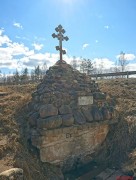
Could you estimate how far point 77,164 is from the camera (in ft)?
37.3

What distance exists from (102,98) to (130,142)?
2623 mm

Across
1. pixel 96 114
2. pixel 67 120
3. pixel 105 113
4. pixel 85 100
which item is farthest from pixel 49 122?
pixel 105 113

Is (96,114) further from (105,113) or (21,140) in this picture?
(21,140)

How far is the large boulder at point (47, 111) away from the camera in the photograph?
10430 millimetres

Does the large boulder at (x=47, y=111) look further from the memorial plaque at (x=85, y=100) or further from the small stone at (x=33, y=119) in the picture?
the memorial plaque at (x=85, y=100)

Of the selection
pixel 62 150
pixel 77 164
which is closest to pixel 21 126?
pixel 62 150

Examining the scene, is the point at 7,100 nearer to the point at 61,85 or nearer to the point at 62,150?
the point at 61,85

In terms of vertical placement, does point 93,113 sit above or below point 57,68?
below

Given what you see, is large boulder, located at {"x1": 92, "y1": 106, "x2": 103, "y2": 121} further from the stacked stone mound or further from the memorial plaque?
the memorial plaque

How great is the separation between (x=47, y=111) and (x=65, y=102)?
3.91 ft

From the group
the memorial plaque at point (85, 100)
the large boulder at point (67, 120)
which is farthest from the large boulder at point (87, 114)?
the large boulder at point (67, 120)

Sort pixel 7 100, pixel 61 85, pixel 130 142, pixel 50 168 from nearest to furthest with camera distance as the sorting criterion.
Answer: pixel 50 168 < pixel 61 85 < pixel 130 142 < pixel 7 100

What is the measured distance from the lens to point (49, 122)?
33.3 ft

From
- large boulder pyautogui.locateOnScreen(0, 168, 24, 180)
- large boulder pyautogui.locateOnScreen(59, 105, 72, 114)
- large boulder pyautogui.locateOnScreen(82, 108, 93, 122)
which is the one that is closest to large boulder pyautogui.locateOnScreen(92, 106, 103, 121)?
large boulder pyautogui.locateOnScreen(82, 108, 93, 122)
